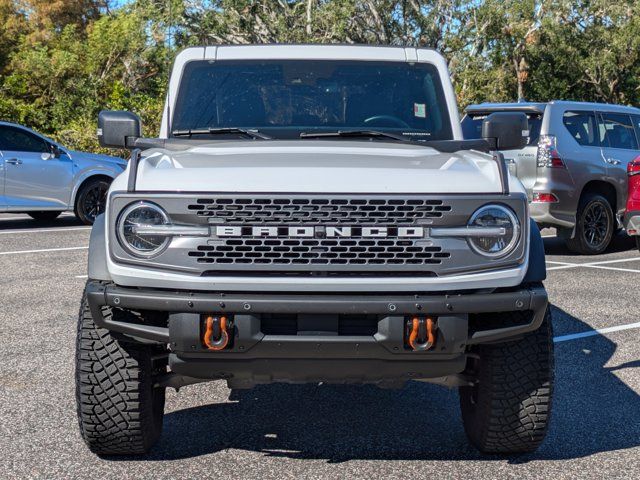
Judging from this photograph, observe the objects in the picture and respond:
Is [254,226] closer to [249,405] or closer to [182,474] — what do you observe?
[182,474]

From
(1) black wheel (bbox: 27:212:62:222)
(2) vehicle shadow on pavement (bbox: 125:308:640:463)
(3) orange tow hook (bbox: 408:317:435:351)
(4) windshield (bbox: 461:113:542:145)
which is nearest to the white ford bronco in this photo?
(3) orange tow hook (bbox: 408:317:435:351)

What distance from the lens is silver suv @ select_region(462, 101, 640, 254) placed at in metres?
11.5

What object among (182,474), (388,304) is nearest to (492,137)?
(388,304)

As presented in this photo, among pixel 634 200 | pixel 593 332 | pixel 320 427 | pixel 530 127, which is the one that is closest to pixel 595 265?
pixel 634 200

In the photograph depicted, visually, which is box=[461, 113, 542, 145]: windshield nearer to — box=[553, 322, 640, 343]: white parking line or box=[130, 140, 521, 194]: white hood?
box=[553, 322, 640, 343]: white parking line

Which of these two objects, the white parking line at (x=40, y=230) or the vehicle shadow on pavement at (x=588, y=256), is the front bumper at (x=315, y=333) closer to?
the vehicle shadow on pavement at (x=588, y=256)

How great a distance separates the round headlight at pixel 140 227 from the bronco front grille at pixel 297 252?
156 millimetres

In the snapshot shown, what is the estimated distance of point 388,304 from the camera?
3.62 metres

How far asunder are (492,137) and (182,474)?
236 centimetres

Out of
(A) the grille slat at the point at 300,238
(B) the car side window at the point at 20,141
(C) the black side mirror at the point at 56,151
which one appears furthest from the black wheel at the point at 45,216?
(A) the grille slat at the point at 300,238

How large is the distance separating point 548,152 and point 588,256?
156 centimetres

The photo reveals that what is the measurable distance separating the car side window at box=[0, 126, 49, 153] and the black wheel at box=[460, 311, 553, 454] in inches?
464

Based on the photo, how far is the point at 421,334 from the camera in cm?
366

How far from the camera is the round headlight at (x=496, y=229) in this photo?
3.77 meters
